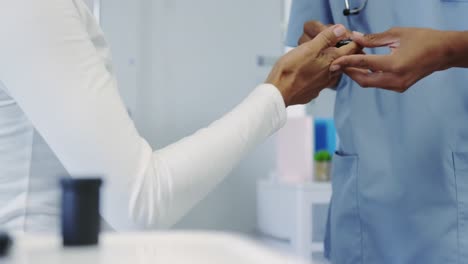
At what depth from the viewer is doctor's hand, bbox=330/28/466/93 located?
3.09 ft

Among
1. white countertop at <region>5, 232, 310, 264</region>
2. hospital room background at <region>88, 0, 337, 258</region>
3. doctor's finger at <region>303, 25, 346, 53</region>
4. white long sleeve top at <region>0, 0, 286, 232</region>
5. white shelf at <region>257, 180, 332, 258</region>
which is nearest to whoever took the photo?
white countertop at <region>5, 232, 310, 264</region>

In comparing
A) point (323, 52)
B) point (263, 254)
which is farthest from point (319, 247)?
point (263, 254)

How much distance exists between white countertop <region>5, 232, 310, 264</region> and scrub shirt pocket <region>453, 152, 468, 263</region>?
640 millimetres

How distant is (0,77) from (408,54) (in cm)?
61

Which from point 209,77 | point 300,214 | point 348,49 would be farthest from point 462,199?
point 209,77

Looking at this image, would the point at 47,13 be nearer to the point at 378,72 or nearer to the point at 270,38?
the point at 378,72

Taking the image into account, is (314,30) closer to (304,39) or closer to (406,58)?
(304,39)

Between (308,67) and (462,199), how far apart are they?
34 cm

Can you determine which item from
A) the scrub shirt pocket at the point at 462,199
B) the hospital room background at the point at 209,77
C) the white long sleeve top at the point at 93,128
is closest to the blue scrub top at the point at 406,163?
the scrub shirt pocket at the point at 462,199

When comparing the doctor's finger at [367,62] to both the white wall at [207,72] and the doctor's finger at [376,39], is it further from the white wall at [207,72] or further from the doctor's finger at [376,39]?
the white wall at [207,72]

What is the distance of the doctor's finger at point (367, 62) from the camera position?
0.99 metres

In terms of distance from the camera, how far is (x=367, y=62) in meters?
1.02

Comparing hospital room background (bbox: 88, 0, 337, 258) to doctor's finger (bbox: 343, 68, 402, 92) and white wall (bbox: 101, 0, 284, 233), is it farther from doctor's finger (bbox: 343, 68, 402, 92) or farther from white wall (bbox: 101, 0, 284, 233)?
doctor's finger (bbox: 343, 68, 402, 92)

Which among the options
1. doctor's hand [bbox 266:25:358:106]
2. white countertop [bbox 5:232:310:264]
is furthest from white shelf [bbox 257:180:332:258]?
white countertop [bbox 5:232:310:264]
